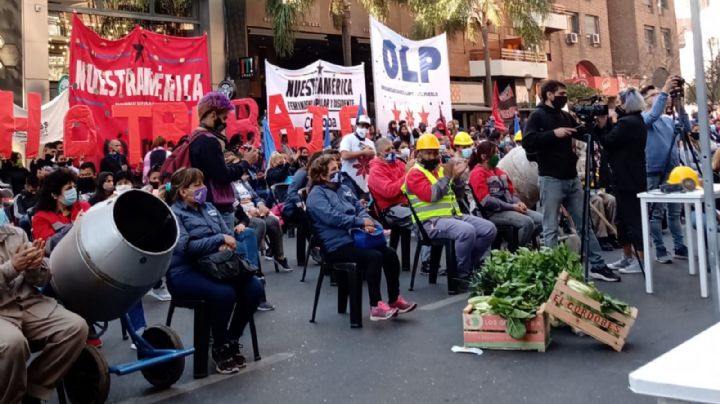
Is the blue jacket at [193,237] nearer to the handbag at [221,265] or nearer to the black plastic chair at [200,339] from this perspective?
the handbag at [221,265]

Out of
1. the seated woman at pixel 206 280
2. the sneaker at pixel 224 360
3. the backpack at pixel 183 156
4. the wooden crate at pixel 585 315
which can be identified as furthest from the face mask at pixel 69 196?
the wooden crate at pixel 585 315

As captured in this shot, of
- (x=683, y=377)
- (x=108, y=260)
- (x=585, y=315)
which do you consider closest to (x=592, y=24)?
(x=585, y=315)

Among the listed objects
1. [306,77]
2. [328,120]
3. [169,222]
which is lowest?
[169,222]

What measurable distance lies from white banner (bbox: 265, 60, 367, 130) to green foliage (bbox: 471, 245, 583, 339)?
1082 centimetres

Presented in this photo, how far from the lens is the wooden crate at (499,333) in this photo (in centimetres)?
488

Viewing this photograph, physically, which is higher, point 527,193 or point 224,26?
point 224,26

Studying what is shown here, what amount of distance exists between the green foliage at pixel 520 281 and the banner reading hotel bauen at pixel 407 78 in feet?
34.2

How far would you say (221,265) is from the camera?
482 centimetres

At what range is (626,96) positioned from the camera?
24.1 ft

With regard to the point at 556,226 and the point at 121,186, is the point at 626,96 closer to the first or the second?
the point at 556,226

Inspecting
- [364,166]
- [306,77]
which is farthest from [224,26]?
[364,166]

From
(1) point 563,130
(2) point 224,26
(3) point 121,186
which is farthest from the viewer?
(2) point 224,26

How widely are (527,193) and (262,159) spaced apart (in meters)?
6.73

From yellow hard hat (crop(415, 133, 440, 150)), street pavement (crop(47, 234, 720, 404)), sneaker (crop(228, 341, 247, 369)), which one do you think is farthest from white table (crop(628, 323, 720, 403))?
yellow hard hat (crop(415, 133, 440, 150))
